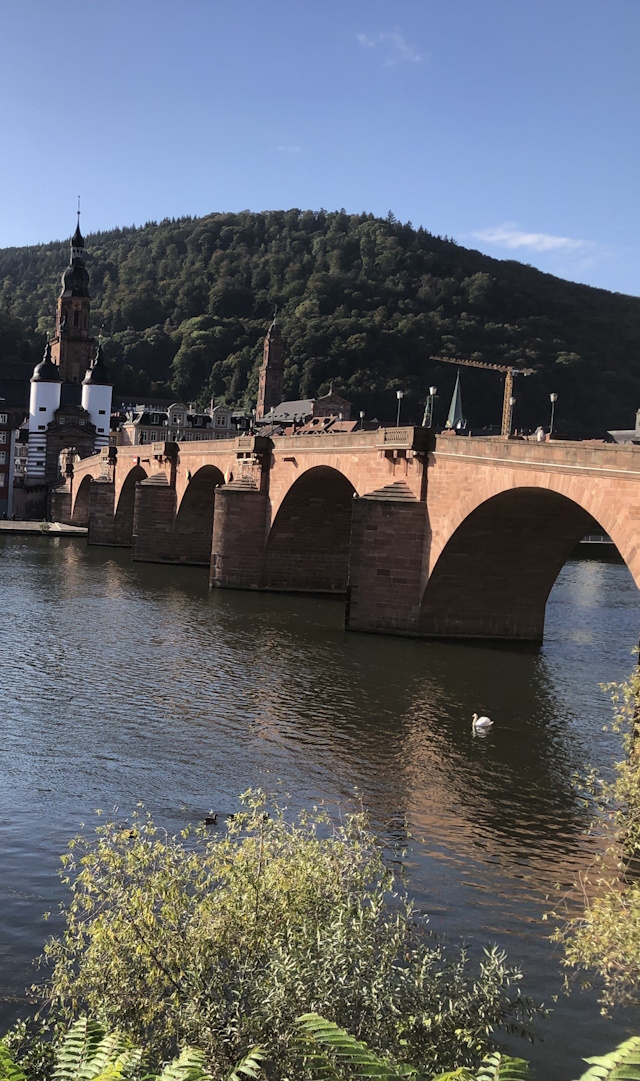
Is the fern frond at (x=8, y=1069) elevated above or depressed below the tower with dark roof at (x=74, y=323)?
below

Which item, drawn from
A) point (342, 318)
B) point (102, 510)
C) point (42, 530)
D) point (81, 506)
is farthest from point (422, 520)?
point (342, 318)

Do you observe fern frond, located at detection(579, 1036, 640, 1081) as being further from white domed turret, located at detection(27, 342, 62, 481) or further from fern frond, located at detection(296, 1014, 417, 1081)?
white domed turret, located at detection(27, 342, 62, 481)

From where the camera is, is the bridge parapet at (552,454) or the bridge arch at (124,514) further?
the bridge arch at (124,514)

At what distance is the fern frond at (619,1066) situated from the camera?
5.62 meters

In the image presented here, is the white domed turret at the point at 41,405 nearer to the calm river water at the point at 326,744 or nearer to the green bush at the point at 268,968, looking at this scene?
the calm river water at the point at 326,744

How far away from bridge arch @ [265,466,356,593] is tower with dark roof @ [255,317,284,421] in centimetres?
9342

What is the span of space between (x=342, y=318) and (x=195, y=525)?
9414 centimetres

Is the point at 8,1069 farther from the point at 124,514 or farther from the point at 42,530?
the point at 42,530

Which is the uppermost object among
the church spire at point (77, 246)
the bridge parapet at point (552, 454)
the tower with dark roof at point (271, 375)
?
the church spire at point (77, 246)

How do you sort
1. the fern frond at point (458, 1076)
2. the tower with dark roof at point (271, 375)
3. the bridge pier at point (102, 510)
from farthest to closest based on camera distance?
the tower with dark roof at point (271, 375) < the bridge pier at point (102, 510) < the fern frond at point (458, 1076)

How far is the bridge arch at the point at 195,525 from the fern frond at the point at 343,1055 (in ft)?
167

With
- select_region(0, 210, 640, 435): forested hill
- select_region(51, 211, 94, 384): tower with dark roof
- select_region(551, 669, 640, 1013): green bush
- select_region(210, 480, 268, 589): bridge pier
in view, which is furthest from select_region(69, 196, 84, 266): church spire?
select_region(551, 669, 640, 1013): green bush

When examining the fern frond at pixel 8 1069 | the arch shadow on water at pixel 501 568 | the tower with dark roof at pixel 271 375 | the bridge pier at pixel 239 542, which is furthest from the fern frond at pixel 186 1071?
the tower with dark roof at pixel 271 375

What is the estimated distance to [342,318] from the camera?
5787 inches
